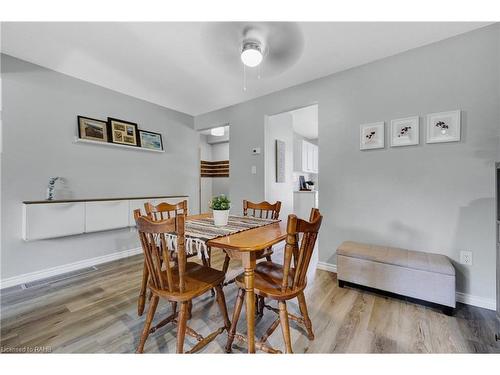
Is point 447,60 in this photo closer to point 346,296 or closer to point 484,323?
point 484,323

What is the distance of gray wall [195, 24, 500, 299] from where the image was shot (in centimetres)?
183

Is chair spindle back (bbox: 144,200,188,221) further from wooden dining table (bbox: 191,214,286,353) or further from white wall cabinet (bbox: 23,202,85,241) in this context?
white wall cabinet (bbox: 23,202,85,241)

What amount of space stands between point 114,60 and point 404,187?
3.35 meters

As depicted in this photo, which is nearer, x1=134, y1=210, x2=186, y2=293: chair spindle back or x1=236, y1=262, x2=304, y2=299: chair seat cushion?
x1=134, y1=210, x2=186, y2=293: chair spindle back

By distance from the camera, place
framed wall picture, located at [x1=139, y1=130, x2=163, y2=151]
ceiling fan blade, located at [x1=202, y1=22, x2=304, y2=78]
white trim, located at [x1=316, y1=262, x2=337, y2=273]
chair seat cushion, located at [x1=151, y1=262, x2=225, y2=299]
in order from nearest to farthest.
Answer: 1. chair seat cushion, located at [x1=151, y1=262, x2=225, y2=299]
2. ceiling fan blade, located at [x1=202, y1=22, x2=304, y2=78]
3. white trim, located at [x1=316, y1=262, x2=337, y2=273]
4. framed wall picture, located at [x1=139, y1=130, x2=163, y2=151]

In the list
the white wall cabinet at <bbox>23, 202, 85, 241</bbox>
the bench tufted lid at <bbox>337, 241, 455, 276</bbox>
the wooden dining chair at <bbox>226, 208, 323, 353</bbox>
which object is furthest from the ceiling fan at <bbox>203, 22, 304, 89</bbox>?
the white wall cabinet at <bbox>23, 202, 85, 241</bbox>

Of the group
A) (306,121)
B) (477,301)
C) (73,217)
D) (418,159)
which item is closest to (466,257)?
(477,301)

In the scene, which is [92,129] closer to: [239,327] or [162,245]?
[162,245]

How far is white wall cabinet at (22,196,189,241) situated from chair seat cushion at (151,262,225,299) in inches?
71.6

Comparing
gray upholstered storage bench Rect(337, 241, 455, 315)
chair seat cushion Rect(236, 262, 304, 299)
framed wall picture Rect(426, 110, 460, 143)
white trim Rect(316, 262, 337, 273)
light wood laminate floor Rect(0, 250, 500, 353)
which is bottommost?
light wood laminate floor Rect(0, 250, 500, 353)

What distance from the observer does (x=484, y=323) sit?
5.26 feet

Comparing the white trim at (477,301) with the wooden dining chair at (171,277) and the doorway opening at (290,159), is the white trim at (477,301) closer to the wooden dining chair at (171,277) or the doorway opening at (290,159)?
the doorway opening at (290,159)

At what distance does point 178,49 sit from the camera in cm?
A: 211

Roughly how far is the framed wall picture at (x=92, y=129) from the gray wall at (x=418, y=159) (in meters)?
2.64
